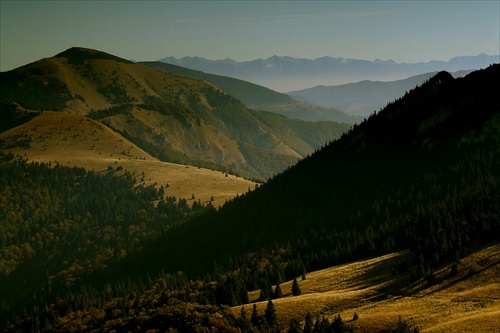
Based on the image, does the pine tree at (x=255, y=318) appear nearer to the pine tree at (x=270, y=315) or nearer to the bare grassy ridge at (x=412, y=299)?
the pine tree at (x=270, y=315)

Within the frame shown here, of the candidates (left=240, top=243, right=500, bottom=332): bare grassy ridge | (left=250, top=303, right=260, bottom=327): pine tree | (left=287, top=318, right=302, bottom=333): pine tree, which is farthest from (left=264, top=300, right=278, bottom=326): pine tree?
(left=287, top=318, right=302, bottom=333): pine tree

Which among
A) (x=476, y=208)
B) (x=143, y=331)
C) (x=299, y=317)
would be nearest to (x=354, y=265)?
(x=476, y=208)

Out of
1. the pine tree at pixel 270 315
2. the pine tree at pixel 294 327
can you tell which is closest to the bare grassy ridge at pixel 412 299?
the pine tree at pixel 270 315

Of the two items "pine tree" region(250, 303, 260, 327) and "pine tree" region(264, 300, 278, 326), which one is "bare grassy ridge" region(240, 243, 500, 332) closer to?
"pine tree" region(264, 300, 278, 326)

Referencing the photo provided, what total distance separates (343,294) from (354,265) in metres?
44.5

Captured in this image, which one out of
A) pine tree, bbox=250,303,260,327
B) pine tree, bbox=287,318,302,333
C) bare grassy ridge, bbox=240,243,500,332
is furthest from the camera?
pine tree, bbox=250,303,260,327

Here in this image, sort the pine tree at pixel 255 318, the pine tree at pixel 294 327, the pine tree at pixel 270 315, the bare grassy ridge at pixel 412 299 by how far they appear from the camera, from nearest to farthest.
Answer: the bare grassy ridge at pixel 412 299
the pine tree at pixel 294 327
the pine tree at pixel 270 315
the pine tree at pixel 255 318

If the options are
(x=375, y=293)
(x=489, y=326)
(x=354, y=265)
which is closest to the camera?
(x=489, y=326)

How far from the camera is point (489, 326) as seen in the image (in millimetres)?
89688

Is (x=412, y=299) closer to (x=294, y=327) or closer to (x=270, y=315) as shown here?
(x=294, y=327)

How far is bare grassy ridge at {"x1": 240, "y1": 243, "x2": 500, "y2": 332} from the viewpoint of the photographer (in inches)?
3883

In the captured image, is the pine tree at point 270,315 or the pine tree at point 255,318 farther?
the pine tree at point 255,318

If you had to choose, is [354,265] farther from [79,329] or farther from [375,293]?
[79,329]

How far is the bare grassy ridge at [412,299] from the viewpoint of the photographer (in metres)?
98.6
